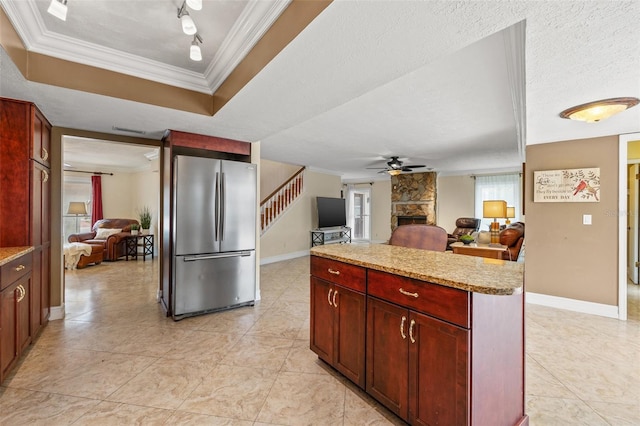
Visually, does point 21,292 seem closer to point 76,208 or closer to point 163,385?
point 163,385

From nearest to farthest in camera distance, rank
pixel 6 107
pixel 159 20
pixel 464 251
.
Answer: pixel 159 20, pixel 6 107, pixel 464 251

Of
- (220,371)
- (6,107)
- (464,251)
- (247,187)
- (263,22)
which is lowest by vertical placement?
(220,371)

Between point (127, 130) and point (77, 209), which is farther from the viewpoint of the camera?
point (77, 209)

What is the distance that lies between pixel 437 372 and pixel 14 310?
2993 mm

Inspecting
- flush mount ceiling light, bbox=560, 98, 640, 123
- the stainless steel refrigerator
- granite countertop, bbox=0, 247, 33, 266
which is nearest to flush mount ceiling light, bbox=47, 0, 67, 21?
granite countertop, bbox=0, 247, 33, 266

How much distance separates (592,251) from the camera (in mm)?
3471

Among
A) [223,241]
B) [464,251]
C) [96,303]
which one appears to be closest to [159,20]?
[223,241]

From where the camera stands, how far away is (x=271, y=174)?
28.2 ft

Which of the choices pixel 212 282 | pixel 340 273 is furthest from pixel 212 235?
pixel 340 273

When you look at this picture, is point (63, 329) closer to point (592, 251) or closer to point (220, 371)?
point (220, 371)

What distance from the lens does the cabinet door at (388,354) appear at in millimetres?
1589

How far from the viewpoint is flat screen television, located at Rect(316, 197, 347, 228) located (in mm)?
8109

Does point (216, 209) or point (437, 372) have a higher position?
point (216, 209)

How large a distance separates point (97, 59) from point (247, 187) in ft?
6.25
